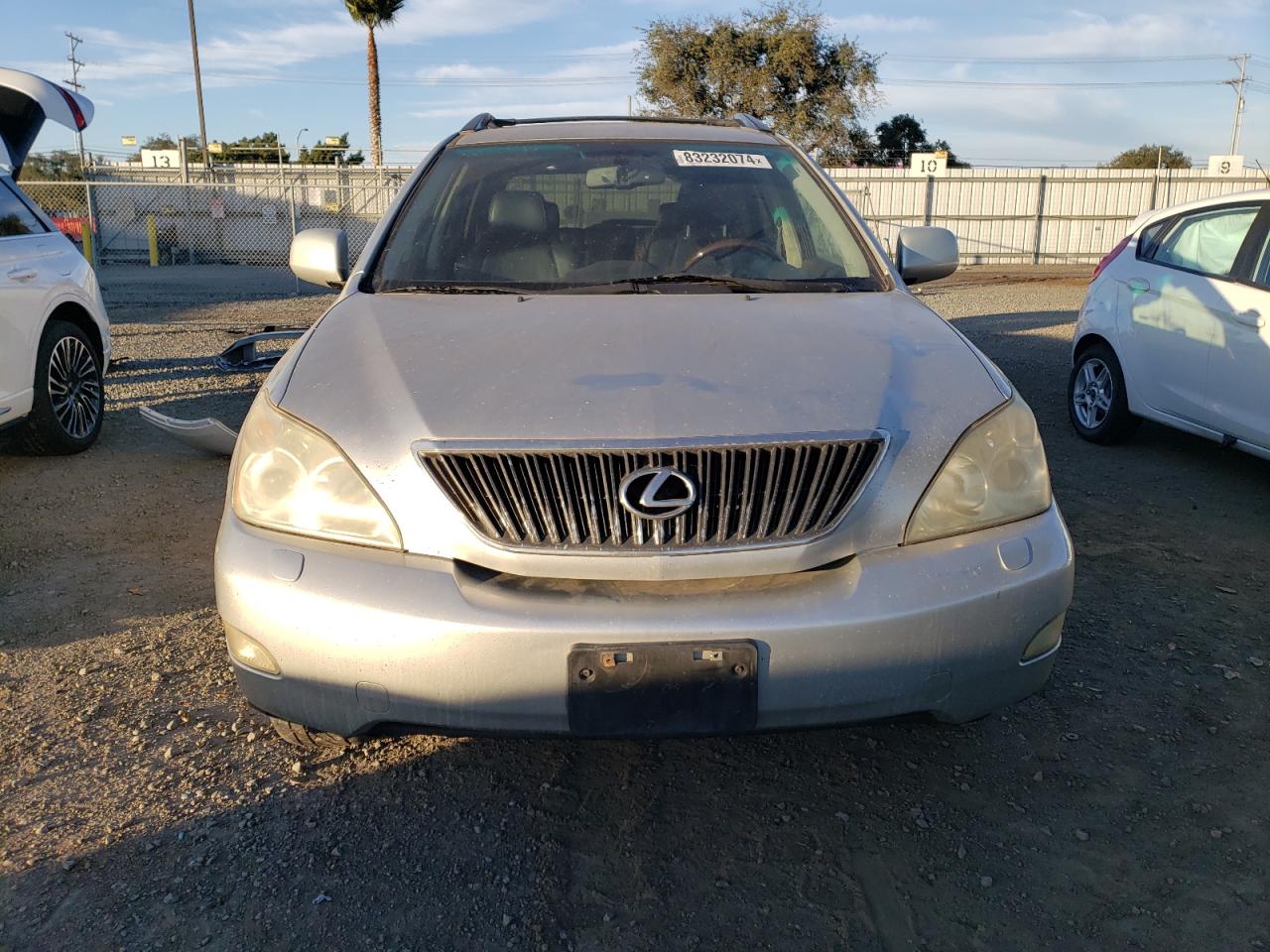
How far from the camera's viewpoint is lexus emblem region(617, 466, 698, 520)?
2.21 meters

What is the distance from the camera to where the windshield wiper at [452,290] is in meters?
3.21

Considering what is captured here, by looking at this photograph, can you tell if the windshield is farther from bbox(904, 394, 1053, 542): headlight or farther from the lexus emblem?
the lexus emblem

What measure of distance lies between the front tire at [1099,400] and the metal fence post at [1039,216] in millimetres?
22251

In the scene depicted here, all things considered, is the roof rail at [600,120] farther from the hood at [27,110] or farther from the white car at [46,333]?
the hood at [27,110]

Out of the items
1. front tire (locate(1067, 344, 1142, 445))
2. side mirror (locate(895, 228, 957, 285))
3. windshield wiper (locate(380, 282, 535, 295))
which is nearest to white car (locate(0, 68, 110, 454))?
windshield wiper (locate(380, 282, 535, 295))

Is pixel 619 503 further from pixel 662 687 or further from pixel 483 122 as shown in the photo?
pixel 483 122

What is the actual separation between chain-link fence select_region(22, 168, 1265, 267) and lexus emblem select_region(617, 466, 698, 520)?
2436cm

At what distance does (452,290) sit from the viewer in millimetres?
3230

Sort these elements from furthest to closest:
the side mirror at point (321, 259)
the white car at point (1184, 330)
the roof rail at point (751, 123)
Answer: the white car at point (1184, 330) → the roof rail at point (751, 123) → the side mirror at point (321, 259)

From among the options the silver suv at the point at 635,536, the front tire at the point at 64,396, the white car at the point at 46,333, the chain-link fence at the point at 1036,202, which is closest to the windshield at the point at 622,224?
the silver suv at the point at 635,536

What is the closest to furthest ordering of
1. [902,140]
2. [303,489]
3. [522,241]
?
1. [303,489]
2. [522,241]
3. [902,140]

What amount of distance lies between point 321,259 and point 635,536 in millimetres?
2025

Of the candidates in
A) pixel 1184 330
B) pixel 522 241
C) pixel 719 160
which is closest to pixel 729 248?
pixel 719 160

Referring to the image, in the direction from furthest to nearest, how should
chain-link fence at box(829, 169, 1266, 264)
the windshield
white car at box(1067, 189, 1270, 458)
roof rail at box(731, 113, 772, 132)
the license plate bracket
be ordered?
chain-link fence at box(829, 169, 1266, 264), white car at box(1067, 189, 1270, 458), roof rail at box(731, 113, 772, 132), the windshield, the license plate bracket
